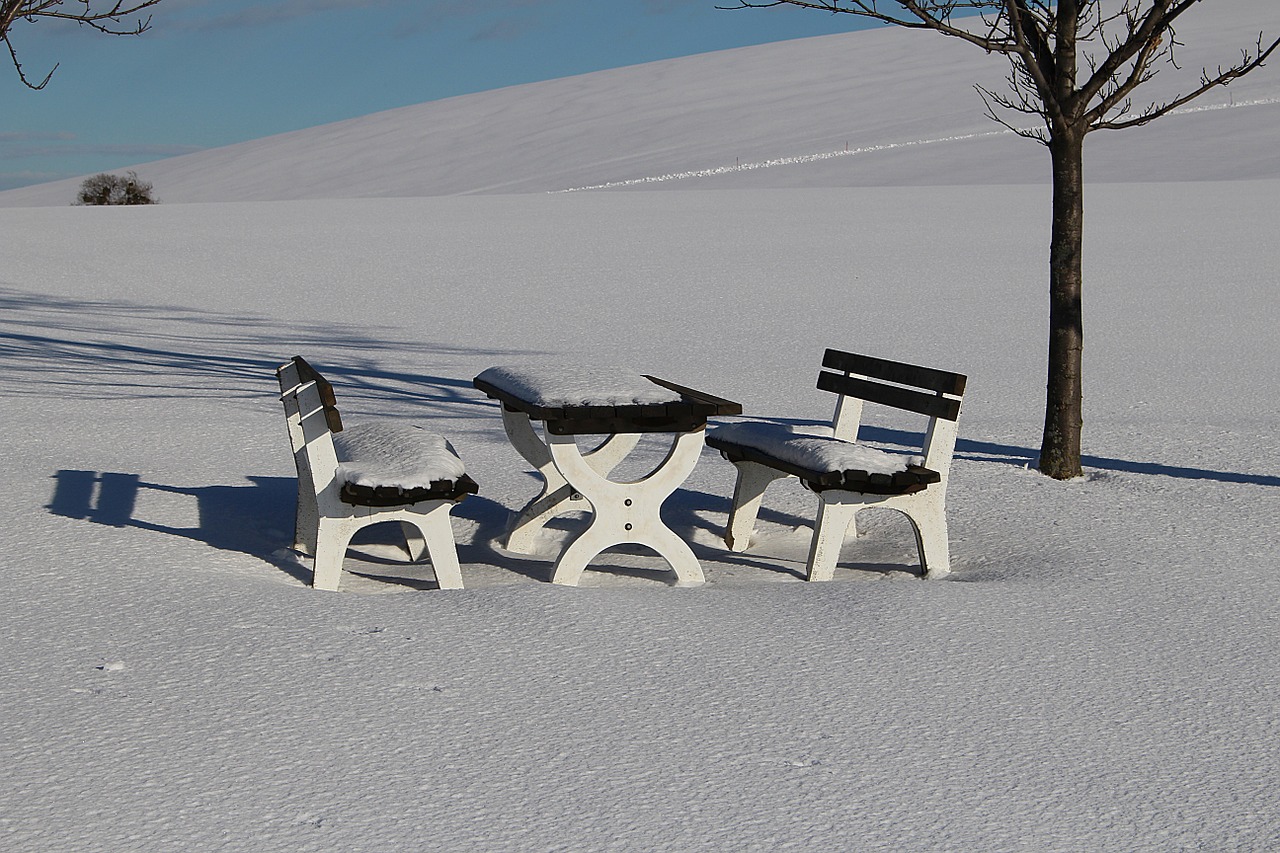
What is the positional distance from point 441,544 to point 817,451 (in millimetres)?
1299

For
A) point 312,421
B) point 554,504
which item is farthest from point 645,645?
point 554,504

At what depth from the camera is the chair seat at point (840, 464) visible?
4238mm

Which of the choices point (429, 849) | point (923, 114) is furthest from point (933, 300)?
point (923, 114)

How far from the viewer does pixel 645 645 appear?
142 inches

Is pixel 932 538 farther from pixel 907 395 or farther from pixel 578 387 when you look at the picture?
pixel 578 387

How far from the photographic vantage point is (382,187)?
4522 cm

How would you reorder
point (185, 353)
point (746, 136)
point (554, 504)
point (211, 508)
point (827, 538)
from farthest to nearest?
point (746, 136), point (185, 353), point (211, 508), point (554, 504), point (827, 538)

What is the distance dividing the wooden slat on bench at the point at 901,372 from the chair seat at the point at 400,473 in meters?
1.62

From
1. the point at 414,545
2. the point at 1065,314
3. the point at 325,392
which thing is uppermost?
the point at 1065,314

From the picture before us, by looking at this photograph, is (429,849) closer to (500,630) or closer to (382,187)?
(500,630)

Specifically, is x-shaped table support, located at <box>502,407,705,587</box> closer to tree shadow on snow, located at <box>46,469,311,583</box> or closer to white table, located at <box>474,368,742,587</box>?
white table, located at <box>474,368,742,587</box>

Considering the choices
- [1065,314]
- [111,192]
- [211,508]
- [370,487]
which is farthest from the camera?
[111,192]

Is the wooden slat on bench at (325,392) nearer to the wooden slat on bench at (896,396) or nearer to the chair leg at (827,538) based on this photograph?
the chair leg at (827,538)

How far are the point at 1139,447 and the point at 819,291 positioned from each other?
23.1 ft
